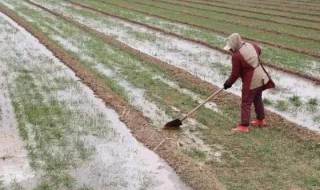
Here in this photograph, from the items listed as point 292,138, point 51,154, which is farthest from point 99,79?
point 292,138

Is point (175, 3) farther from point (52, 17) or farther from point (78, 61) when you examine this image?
point (78, 61)

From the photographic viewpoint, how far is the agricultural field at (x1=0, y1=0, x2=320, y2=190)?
6.91 metres

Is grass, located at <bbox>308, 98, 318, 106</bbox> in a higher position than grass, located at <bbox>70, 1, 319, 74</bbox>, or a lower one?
higher

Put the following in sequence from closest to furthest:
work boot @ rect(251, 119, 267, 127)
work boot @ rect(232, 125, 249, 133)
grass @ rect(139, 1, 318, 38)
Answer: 1. work boot @ rect(232, 125, 249, 133)
2. work boot @ rect(251, 119, 267, 127)
3. grass @ rect(139, 1, 318, 38)

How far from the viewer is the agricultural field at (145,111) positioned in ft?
22.7

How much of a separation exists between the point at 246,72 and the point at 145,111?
2.24 meters

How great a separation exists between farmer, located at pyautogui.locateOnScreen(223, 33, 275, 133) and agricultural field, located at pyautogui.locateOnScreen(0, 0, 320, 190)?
0.43m

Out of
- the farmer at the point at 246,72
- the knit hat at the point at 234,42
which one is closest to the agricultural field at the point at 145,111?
the farmer at the point at 246,72

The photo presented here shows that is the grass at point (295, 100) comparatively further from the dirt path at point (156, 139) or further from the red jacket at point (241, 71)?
the dirt path at point (156, 139)

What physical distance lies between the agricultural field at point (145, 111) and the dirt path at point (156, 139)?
2cm

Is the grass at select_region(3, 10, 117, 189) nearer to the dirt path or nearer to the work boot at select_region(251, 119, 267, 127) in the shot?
the dirt path

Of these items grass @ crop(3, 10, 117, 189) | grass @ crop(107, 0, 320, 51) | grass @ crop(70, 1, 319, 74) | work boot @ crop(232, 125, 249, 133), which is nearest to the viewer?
grass @ crop(3, 10, 117, 189)

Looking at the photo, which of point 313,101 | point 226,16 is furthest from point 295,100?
point 226,16

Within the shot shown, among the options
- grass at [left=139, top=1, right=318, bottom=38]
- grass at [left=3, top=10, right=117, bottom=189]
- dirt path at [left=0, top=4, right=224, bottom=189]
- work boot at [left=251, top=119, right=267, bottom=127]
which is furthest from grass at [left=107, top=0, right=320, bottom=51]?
grass at [left=3, top=10, right=117, bottom=189]
